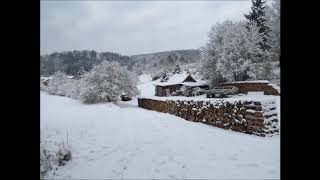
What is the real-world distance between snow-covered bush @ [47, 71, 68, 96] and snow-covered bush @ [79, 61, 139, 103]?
20.0m

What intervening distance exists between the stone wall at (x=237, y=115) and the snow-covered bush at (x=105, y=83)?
66.9 ft

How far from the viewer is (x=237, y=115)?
14711mm

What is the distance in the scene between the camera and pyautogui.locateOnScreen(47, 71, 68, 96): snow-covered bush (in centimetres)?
6068

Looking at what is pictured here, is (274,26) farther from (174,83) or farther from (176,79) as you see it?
(176,79)

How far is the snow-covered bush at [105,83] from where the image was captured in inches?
1550

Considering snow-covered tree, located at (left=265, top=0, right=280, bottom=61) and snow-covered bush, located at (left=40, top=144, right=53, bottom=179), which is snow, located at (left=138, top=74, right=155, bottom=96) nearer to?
snow-covered tree, located at (left=265, top=0, right=280, bottom=61)

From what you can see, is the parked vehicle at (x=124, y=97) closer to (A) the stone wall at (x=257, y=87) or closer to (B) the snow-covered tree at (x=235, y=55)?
(B) the snow-covered tree at (x=235, y=55)

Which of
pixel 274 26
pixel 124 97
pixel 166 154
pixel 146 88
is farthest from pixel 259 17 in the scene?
A: pixel 166 154

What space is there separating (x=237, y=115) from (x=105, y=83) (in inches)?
1058

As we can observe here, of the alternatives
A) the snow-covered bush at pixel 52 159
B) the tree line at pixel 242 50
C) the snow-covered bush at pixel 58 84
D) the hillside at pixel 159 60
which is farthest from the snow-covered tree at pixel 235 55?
the hillside at pixel 159 60
